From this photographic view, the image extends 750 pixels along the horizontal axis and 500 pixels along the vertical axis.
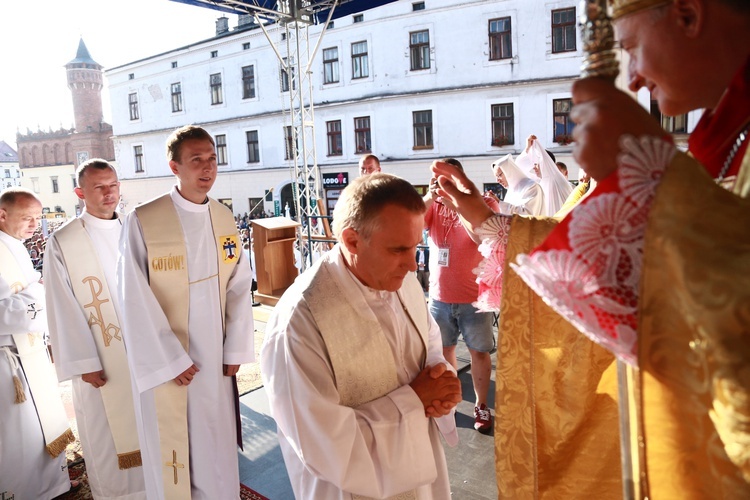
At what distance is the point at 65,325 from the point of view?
3.26 meters

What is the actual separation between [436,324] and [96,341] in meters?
2.43

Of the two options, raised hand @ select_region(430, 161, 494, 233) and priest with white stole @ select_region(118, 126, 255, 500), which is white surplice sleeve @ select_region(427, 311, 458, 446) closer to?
raised hand @ select_region(430, 161, 494, 233)

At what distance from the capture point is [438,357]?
1.98 m

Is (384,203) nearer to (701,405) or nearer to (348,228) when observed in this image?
(348,228)

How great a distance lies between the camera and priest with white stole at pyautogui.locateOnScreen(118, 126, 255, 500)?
9.41 feet

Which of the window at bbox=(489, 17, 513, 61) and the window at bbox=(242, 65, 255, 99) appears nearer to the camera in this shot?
the window at bbox=(489, 17, 513, 61)

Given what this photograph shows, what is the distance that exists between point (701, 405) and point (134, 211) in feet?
9.79

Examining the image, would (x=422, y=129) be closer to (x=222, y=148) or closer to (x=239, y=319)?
(x=222, y=148)

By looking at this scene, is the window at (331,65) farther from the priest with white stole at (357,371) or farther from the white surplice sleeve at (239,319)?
the priest with white stole at (357,371)

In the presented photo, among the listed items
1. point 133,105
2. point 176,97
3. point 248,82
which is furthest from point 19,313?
point 133,105

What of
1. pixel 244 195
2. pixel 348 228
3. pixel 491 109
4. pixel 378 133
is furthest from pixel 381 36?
pixel 348 228

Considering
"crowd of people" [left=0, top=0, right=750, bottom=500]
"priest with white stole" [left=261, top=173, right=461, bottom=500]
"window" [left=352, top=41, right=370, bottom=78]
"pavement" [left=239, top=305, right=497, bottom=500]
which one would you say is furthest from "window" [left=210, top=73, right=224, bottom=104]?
"priest with white stole" [left=261, top=173, right=461, bottom=500]

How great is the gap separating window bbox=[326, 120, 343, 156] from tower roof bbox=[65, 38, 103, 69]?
2850 centimetres

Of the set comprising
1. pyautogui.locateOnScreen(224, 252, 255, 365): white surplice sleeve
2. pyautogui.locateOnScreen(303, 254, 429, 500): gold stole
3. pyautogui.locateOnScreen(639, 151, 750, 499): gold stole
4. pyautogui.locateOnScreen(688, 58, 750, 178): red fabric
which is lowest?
pyautogui.locateOnScreen(224, 252, 255, 365): white surplice sleeve
